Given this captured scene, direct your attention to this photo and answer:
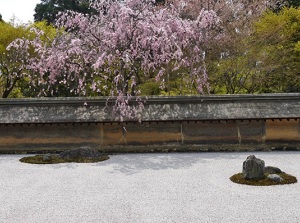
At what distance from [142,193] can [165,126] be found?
5.75 metres

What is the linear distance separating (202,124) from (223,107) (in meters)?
1.11

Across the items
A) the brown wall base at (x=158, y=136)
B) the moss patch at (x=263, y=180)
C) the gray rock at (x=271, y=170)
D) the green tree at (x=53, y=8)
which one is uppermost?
the green tree at (x=53, y=8)

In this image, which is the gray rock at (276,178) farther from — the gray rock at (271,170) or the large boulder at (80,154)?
the large boulder at (80,154)

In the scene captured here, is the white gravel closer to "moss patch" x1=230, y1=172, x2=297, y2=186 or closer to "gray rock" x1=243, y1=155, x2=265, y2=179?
"moss patch" x1=230, y1=172, x2=297, y2=186

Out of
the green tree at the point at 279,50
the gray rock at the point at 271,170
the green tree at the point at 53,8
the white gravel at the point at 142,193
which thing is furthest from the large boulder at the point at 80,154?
the green tree at the point at 53,8

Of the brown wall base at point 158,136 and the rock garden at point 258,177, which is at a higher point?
the brown wall base at point 158,136

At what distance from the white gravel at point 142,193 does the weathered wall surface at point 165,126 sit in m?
1.84

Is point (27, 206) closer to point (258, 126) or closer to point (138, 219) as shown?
point (138, 219)

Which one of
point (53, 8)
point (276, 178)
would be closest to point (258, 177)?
point (276, 178)

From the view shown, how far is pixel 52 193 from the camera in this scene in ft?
24.8

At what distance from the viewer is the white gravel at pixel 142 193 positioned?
19.6 ft

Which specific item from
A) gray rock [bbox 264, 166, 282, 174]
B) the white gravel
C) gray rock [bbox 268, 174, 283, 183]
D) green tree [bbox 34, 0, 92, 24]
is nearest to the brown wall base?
the white gravel

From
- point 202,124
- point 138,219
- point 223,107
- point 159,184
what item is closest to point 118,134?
point 202,124

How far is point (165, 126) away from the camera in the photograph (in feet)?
42.6
